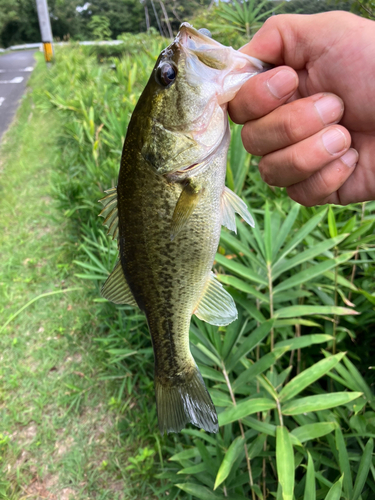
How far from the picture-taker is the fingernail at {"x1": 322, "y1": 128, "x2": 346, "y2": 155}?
1220 mm

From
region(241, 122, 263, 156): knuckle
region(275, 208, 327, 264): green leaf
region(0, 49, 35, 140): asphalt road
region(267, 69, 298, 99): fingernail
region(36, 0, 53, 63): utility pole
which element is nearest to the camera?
region(267, 69, 298, 99): fingernail

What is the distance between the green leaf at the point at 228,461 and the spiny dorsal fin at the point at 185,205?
117cm

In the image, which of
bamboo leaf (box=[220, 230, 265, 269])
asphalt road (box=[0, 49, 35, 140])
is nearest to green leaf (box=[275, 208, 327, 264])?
bamboo leaf (box=[220, 230, 265, 269])

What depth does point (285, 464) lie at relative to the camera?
56.8 inches

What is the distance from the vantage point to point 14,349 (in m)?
3.42

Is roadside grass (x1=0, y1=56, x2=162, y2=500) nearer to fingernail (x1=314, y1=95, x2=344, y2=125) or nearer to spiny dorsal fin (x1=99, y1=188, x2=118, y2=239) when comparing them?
spiny dorsal fin (x1=99, y1=188, x2=118, y2=239)

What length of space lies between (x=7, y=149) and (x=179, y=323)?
8.31m

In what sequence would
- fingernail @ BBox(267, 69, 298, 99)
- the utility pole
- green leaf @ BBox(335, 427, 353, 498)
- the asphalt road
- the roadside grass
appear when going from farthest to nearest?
the utility pole
the asphalt road
the roadside grass
green leaf @ BBox(335, 427, 353, 498)
fingernail @ BBox(267, 69, 298, 99)

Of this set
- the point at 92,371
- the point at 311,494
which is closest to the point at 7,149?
the point at 92,371

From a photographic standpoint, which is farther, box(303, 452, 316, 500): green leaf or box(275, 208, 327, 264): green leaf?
box(275, 208, 327, 264): green leaf

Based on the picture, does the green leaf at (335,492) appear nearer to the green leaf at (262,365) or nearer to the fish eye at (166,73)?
the green leaf at (262,365)

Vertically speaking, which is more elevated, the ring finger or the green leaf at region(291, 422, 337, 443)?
the ring finger

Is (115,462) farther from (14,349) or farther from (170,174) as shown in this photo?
(170,174)

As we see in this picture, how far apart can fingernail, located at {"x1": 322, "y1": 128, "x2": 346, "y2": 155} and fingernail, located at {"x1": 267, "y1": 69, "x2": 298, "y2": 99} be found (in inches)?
8.1
